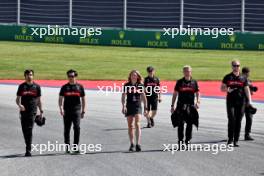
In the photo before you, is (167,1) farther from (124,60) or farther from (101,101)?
(101,101)

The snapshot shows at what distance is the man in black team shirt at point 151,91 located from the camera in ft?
63.7

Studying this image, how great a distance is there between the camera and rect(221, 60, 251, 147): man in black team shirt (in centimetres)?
1622

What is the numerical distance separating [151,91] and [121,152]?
4.66 metres

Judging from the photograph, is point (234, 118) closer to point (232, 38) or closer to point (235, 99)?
point (235, 99)

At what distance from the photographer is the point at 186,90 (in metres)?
15.7

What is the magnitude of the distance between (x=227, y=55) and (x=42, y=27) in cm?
1234

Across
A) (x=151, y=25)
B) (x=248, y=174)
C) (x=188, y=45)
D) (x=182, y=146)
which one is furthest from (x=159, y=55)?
(x=248, y=174)

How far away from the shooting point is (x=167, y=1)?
51625 millimetres

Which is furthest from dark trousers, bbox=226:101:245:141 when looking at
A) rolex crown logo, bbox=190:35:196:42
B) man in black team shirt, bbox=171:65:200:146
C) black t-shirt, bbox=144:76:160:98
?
rolex crown logo, bbox=190:35:196:42

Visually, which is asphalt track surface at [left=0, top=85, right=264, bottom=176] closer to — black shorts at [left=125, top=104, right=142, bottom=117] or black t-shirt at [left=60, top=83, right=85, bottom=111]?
black shorts at [left=125, top=104, right=142, bottom=117]

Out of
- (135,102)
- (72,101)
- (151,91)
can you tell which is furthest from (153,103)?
(72,101)

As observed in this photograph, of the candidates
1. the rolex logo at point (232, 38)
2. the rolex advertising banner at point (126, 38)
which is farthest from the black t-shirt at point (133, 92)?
the rolex logo at point (232, 38)

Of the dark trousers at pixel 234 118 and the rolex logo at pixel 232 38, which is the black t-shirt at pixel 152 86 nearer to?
the dark trousers at pixel 234 118

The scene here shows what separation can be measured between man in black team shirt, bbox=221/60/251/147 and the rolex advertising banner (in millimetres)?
28803
